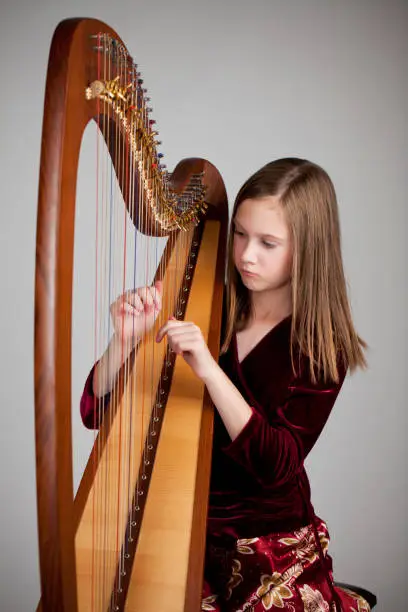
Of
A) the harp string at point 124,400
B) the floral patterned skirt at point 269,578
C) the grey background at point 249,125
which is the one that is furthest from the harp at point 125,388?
the grey background at point 249,125

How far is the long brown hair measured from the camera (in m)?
1.51

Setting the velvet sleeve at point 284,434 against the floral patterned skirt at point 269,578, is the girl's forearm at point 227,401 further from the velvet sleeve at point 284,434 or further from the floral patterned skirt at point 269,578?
the floral patterned skirt at point 269,578

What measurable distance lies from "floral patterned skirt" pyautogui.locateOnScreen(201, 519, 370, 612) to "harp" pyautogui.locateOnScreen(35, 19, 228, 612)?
10.3 inches

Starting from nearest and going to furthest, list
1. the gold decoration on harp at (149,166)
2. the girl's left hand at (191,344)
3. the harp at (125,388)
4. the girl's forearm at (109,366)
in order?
1. the harp at (125,388)
2. the gold decoration on harp at (149,166)
3. the girl's left hand at (191,344)
4. the girl's forearm at (109,366)

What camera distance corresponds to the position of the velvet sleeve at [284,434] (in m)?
1.35

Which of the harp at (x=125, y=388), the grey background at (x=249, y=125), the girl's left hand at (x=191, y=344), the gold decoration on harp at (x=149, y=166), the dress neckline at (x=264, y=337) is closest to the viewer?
the harp at (x=125, y=388)

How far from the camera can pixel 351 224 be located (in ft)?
8.83

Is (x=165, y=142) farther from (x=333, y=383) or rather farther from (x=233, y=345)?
(x=333, y=383)

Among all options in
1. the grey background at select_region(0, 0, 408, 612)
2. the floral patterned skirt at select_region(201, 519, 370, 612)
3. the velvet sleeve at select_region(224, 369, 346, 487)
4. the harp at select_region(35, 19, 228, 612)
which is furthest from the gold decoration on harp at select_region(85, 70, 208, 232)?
the grey background at select_region(0, 0, 408, 612)

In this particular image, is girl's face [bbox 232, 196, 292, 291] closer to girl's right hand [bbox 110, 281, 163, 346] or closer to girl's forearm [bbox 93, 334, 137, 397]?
girl's right hand [bbox 110, 281, 163, 346]

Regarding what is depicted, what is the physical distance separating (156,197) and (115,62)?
1.77 ft

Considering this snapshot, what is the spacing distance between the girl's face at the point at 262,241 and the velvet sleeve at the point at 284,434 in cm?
23

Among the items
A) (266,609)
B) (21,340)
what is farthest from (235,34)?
(266,609)

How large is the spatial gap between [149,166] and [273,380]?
56 centimetres
